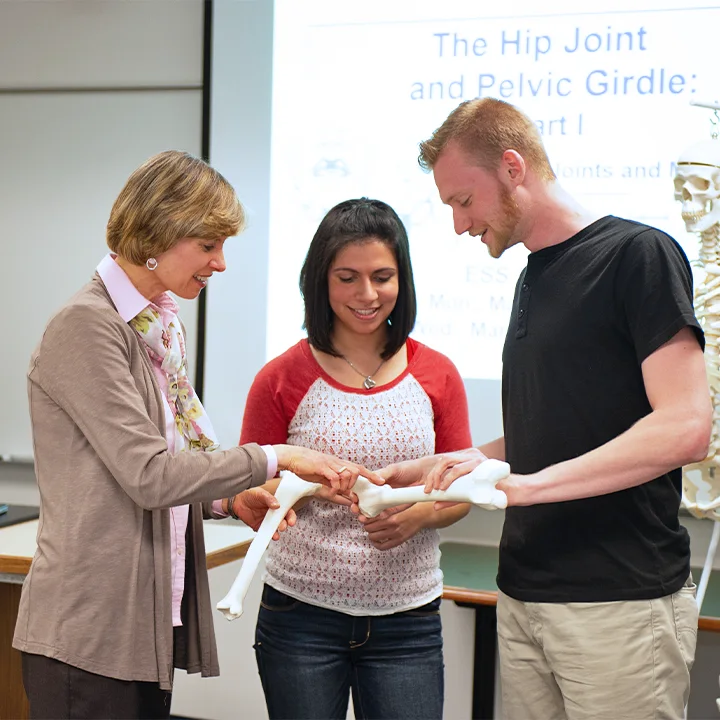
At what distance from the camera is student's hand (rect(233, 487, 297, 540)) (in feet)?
5.36

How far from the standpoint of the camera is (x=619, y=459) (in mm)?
1313

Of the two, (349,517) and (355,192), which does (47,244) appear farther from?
(349,517)

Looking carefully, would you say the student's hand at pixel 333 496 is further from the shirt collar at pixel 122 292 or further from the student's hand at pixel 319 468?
the shirt collar at pixel 122 292

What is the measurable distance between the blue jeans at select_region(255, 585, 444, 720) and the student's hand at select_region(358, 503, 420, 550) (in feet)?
0.48

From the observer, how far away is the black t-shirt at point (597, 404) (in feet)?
4.55

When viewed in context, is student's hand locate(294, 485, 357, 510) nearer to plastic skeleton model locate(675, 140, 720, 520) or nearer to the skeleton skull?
plastic skeleton model locate(675, 140, 720, 520)

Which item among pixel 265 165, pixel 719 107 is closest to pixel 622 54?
pixel 719 107

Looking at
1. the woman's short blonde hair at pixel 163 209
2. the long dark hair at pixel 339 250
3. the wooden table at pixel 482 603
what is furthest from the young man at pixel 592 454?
the wooden table at pixel 482 603

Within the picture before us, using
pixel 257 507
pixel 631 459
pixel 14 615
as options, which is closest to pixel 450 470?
pixel 631 459

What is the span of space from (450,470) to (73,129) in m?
2.86

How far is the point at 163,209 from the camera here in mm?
1527

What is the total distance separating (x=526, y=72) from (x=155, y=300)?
1.86 meters

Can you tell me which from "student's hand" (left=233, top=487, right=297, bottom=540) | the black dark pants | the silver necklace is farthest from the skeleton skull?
the black dark pants

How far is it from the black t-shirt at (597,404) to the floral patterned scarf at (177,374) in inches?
24.3
